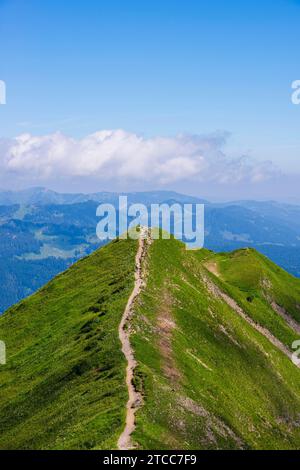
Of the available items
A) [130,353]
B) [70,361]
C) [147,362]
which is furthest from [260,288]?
[147,362]

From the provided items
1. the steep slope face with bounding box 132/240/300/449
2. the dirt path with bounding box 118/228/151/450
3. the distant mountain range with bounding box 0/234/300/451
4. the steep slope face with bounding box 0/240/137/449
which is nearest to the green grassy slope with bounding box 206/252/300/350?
the distant mountain range with bounding box 0/234/300/451

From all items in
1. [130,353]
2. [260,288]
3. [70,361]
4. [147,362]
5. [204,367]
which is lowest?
[260,288]

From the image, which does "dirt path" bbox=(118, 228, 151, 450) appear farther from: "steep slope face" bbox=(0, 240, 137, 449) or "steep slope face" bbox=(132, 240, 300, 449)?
"steep slope face" bbox=(132, 240, 300, 449)

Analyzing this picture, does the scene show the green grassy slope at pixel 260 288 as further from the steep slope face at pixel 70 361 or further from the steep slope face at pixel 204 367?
the steep slope face at pixel 70 361

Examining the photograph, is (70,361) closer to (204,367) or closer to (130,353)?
(130,353)

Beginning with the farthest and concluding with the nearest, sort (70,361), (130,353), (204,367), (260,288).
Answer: (260,288) → (204,367) → (70,361) → (130,353)

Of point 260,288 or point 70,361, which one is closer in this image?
point 70,361
